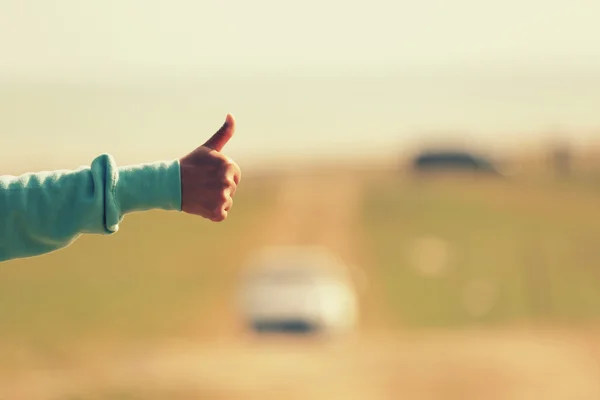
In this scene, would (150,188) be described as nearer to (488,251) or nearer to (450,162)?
(488,251)

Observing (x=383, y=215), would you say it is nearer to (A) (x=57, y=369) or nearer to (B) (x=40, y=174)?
(A) (x=57, y=369)

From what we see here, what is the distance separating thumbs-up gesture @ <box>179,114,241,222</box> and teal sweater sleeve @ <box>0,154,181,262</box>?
0.08 feet

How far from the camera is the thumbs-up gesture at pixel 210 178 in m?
2.51

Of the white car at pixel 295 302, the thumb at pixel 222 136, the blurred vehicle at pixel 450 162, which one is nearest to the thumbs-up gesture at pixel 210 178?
the thumb at pixel 222 136

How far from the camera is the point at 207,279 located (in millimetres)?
29844

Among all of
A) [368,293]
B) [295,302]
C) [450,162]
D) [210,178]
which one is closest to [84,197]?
[210,178]

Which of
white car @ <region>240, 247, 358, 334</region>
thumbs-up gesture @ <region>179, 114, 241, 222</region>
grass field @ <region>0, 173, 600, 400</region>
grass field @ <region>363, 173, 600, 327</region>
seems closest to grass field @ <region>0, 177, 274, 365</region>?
grass field @ <region>0, 173, 600, 400</region>

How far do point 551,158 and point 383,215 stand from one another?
1903 centimetres

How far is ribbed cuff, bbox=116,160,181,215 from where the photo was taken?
2.55m

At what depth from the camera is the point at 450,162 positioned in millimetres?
58031

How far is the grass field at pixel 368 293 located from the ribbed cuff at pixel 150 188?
9.93 metres

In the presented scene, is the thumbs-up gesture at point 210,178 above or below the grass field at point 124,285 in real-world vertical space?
below

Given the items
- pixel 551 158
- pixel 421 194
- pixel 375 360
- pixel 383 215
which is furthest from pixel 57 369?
pixel 551 158

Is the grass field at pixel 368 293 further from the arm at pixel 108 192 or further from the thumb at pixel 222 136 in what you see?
the thumb at pixel 222 136
